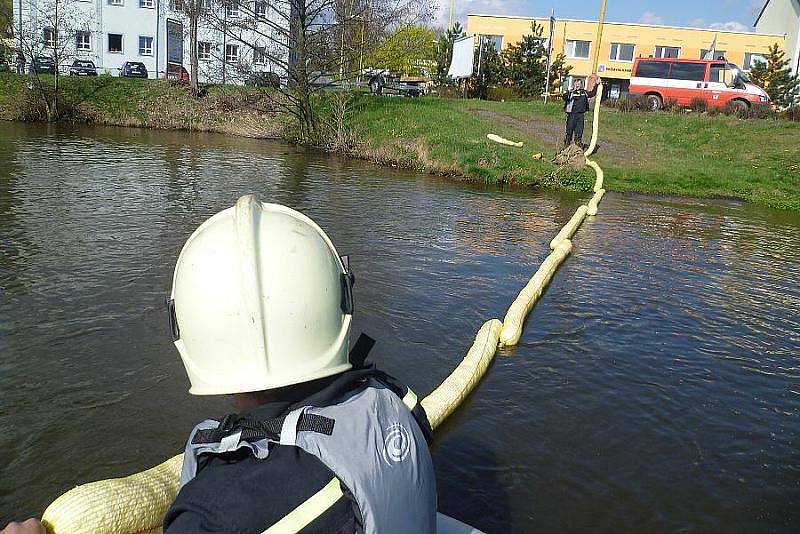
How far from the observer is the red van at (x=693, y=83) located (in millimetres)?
31578

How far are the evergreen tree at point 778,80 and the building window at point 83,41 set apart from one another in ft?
133

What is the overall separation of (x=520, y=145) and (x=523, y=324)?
15361 millimetres

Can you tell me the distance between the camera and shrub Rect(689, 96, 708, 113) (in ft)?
98.9

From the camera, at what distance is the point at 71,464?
186 inches

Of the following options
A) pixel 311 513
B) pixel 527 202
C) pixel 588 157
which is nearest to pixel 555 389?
pixel 311 513

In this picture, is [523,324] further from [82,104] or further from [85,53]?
[85,53]

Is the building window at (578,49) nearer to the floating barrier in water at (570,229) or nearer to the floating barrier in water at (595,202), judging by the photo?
the floating barrier in water at (595,202)

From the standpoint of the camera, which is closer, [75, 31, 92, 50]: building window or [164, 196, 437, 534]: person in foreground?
[164, 196, 437, 534]: person in foreground

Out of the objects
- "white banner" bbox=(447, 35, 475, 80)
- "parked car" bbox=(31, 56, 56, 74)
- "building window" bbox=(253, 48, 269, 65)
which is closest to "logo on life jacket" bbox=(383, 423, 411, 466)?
"building window" bbox=(253, 48, 269, 65)

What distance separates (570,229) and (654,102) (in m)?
22.0

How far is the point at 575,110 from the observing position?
68.2ft

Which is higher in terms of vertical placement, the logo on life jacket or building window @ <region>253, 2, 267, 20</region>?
building window @ <region>253, 2, 267, 20</region>

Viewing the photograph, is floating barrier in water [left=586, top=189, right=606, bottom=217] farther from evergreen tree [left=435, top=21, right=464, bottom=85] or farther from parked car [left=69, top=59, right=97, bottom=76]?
parked car [left=69, top=59, right=97, bottom=76]

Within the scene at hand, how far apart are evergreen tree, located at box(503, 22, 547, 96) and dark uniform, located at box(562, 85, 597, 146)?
1946 cm
